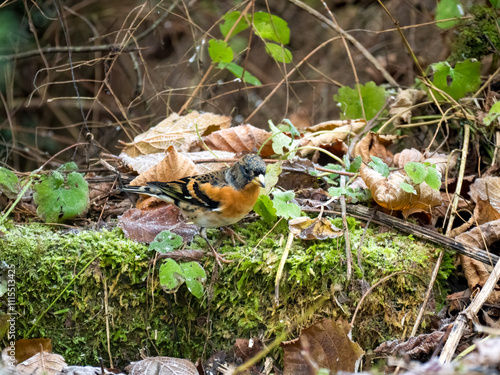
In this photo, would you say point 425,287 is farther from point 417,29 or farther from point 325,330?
point 417,29

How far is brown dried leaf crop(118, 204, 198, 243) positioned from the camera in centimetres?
356

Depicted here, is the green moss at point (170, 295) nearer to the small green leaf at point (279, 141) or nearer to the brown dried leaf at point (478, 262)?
the brown dried leaf at point (478, 262)

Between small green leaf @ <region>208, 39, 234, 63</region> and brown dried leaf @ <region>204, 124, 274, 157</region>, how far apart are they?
3.19ft

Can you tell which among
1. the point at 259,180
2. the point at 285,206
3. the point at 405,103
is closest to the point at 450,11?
the point at 405,103

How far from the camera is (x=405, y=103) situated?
4957 millimetres

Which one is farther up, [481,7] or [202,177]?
[481,7]

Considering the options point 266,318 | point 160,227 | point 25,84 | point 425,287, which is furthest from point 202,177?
point 25,84

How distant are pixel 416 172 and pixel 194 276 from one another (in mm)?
1638

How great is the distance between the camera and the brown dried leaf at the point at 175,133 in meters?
4.62

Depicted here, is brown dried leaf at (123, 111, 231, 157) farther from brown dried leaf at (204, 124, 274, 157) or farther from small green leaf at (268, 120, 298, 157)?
small green leaf at (268, 120, 298, 157)

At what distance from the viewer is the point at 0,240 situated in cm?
347

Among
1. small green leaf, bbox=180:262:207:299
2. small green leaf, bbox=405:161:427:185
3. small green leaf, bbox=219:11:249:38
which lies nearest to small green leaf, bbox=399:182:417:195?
small green leaf, bbox=405:161:427:185

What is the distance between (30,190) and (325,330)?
2.81m

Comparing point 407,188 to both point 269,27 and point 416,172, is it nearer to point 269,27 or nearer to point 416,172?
point 416,172
